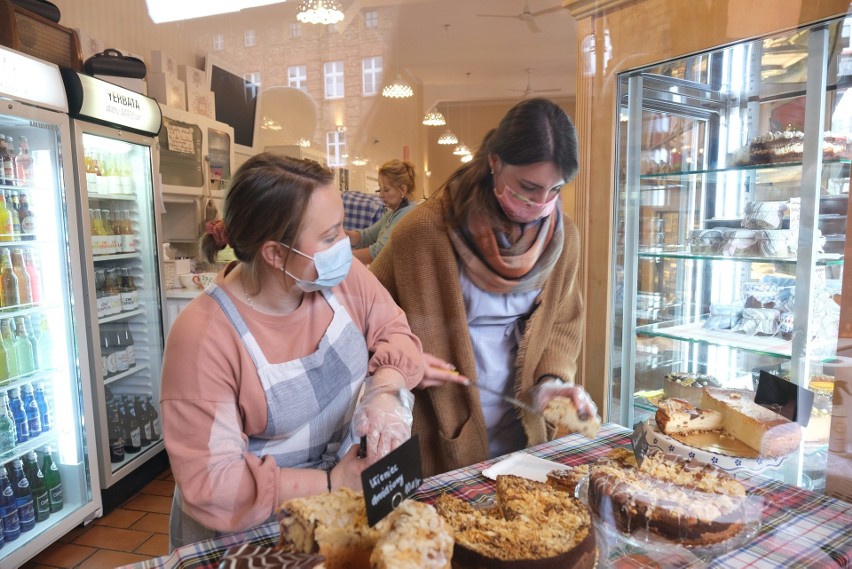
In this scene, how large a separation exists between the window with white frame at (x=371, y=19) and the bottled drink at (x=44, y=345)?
1908 millimetres

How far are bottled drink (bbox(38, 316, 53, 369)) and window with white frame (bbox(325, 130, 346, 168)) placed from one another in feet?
5.97

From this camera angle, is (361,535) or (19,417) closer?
(361,535)

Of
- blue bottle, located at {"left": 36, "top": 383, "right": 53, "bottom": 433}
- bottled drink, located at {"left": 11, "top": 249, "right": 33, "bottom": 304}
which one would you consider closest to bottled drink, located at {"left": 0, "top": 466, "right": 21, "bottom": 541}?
blue bottle, located at {"left": 36, "top": 383, "right": 53, "bottom": 433}

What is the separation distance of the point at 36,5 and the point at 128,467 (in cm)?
192

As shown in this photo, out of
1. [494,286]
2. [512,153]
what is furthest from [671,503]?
[512,153]

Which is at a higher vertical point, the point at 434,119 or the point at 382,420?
the point at 434,119

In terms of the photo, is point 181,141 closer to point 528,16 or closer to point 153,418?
point 528,16

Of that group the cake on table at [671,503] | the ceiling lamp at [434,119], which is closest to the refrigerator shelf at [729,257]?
the cake on table at [671,503]

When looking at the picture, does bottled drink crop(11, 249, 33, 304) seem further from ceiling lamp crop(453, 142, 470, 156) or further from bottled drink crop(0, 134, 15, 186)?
ceiling lamp crop(453, 142, 470, 156)

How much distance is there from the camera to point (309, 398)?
3.26 ft

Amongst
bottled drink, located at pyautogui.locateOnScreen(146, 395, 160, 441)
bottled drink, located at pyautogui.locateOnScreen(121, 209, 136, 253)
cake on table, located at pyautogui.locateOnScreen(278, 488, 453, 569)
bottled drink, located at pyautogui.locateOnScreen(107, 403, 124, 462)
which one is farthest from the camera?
bottled drink, located at pyautogui.locateOnScreen(146, 395, 160, 441)

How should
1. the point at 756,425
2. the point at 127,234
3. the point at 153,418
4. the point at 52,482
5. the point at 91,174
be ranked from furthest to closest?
the point at 153,418
the point at 127,234
the point at 91,174
the point at 52,482
the point at 756,425

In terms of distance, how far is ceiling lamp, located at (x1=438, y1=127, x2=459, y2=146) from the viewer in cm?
129

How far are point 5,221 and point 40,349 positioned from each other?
0.54 m
